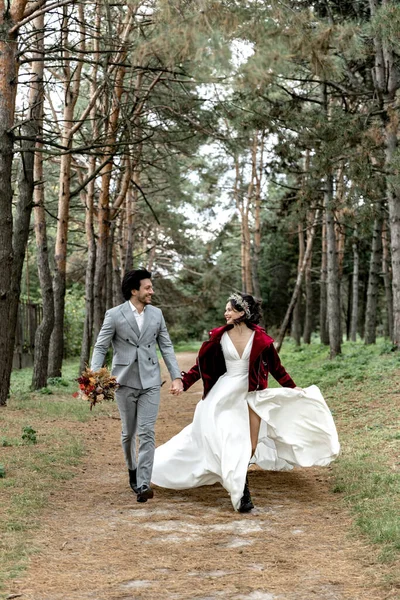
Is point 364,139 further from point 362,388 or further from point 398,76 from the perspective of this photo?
point 362,388

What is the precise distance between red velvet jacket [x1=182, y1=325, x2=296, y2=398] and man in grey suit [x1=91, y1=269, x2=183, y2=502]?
28 centimetres

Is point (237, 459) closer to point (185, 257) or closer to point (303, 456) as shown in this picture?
point (303, 456)

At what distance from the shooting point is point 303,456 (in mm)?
7664

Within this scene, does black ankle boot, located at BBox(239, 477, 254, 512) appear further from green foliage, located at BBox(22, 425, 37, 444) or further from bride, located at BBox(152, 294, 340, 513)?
green foliage, located at BBox(22, 425, 37, 444)

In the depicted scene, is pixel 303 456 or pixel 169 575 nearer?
pixel 169 575

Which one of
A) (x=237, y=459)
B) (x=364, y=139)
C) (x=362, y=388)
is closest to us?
(x=237, y=459)

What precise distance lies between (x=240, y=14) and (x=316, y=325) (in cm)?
5247

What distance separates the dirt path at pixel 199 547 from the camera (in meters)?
4.64

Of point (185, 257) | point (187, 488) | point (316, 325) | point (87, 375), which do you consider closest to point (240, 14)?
point (87, 375)

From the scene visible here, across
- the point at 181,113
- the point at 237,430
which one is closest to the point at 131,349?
the point at 237,430

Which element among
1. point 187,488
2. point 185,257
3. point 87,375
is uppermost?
point 185,257

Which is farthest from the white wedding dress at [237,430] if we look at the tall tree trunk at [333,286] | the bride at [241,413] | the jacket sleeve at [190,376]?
the tall tree trunk at [333,286]

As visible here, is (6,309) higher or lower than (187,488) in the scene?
higher

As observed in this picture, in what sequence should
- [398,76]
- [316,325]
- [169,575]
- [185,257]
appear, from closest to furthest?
[169,575]
[398,76]
[185,257]
[316,325]
